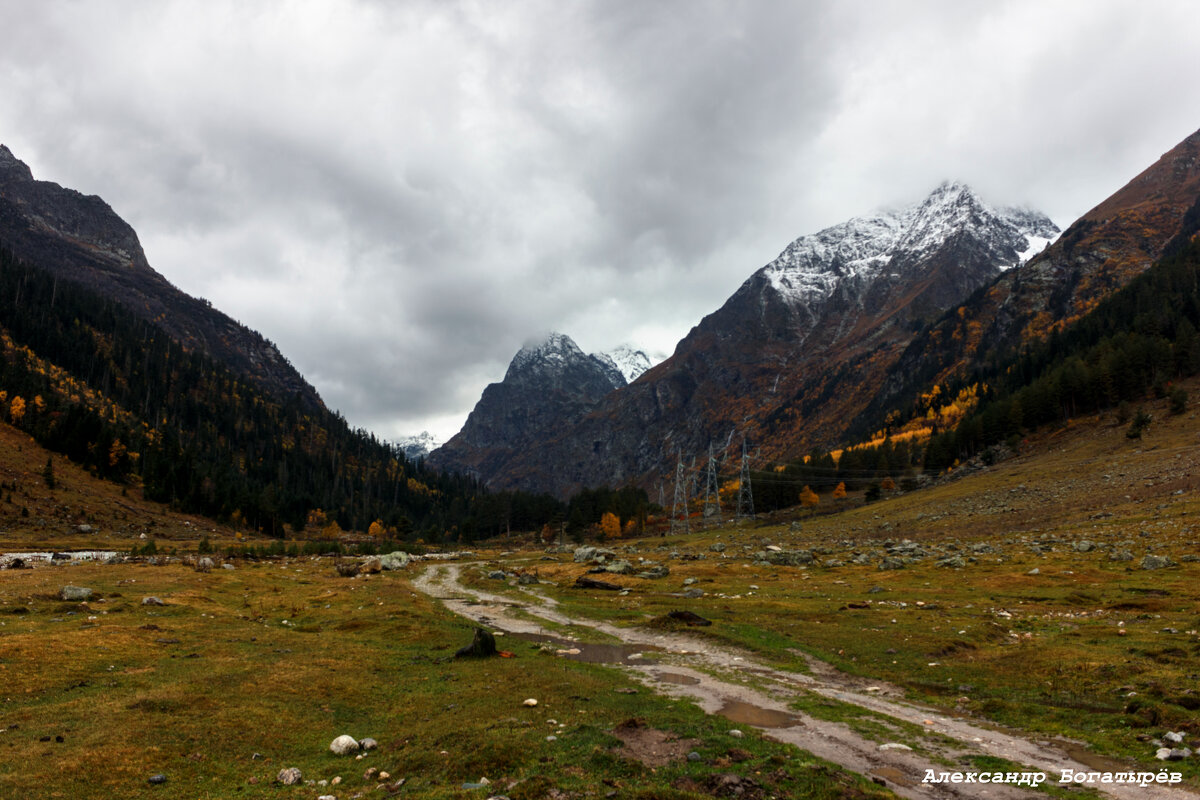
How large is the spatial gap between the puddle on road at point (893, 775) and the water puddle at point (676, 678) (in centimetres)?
1008

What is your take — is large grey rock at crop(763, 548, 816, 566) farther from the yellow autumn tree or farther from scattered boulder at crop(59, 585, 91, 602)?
the yellow autumn tree

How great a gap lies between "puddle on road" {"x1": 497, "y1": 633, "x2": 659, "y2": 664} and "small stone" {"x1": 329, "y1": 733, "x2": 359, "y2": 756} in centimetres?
1373

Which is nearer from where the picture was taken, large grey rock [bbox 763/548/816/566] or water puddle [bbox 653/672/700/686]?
water puddle [bbox 653/672/700/686]

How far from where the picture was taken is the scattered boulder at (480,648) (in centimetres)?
2631

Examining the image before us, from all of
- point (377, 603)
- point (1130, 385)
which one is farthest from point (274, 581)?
point (1130, 385)

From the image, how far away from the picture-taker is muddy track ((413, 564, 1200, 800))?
12355 mm

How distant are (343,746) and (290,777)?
2.23 meters

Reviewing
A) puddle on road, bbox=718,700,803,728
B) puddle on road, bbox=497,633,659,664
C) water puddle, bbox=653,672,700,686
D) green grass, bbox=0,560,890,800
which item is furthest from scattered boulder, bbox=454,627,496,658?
puddle on road, bbox=718,700,803,728

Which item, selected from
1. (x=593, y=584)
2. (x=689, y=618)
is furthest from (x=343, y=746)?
(x=593, y=584)

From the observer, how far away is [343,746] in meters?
14.6

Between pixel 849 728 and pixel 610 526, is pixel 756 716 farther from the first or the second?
pixel 610 526

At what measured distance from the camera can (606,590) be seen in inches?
2174

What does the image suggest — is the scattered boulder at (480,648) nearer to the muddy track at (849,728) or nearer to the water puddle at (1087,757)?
the muddy track at (849,728)

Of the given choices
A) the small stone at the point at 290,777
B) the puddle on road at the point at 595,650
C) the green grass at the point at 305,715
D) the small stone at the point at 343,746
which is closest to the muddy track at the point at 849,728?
the puddle on road at the point at 595,650
